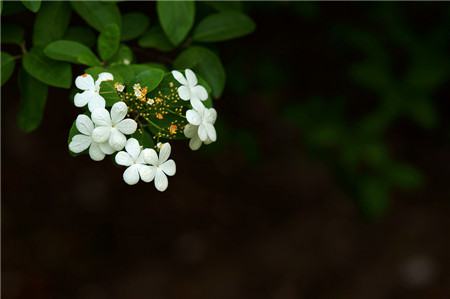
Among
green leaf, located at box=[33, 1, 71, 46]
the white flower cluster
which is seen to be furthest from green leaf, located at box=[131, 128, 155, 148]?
green leaf, located at box=[33, 1, 71, 46]

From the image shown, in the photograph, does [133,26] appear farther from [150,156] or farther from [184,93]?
[150,156]

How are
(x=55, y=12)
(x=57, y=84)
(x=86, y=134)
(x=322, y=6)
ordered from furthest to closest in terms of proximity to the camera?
(x=322, y=6), (x=55, y=12), (x=57, y=84), (x=86, y=134)

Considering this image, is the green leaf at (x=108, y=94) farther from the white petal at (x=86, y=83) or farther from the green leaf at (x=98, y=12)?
the green leaf at (x=98, y=12)

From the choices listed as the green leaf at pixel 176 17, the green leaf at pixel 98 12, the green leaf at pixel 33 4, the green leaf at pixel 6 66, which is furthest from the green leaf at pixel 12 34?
the green leaf at pixel 176 17

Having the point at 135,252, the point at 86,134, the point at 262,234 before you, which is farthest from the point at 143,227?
the point at 86,134

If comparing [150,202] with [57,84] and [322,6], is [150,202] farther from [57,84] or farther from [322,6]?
[57,84]

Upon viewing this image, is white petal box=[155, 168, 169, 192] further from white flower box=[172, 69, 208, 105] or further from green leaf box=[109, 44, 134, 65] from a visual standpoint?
green leaf box=[109, 44, 134, 65]

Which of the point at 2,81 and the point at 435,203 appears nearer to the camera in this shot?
the point at 2,81

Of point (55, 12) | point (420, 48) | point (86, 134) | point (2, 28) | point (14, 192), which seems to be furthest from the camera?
point (14, 192)
